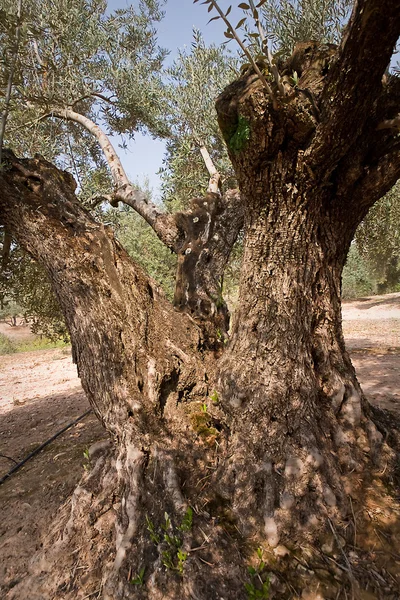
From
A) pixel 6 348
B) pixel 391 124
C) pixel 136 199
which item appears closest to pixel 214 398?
pixel 391 124

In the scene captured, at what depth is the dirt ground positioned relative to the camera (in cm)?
324

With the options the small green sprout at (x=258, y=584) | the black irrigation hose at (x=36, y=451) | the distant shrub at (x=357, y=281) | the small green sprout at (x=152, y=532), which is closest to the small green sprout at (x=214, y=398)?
the small green sprout at (x=152, y=532)

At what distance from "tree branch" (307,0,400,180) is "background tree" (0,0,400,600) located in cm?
1

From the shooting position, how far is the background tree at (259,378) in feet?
7.41

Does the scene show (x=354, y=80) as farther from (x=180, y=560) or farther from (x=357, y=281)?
(x=357, y=281)

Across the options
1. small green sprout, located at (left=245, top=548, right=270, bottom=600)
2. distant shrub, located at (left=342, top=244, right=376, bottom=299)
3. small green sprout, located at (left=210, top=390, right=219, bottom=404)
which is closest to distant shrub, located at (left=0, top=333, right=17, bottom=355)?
small green sprout, located at (left=210, top=390, right=219, bottom=404)

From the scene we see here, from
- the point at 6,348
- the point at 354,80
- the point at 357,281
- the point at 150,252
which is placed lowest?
the point at 6,348

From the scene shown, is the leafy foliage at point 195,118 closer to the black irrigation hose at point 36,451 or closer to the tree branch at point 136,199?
the tree branch at point 136,199

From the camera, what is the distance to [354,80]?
A: 2098 mm

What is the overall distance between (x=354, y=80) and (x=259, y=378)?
2.08 metres

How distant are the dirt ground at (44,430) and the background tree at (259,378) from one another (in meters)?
0.55

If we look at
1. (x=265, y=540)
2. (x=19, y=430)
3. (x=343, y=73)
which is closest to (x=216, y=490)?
(x=265, y=540)

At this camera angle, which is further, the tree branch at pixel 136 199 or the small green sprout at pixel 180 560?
the tree branch at pixel 136 199

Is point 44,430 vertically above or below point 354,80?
below
